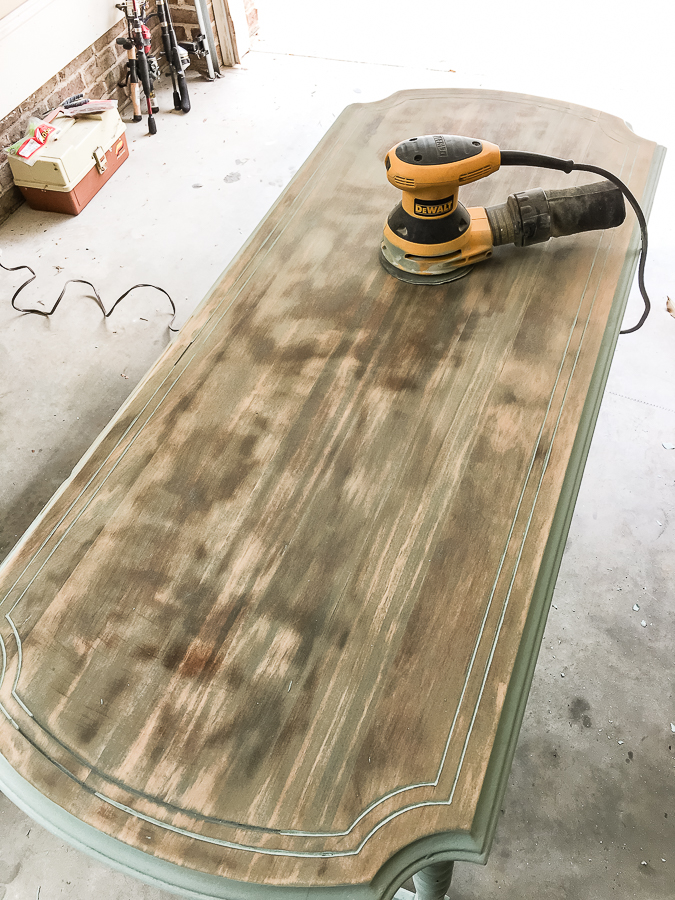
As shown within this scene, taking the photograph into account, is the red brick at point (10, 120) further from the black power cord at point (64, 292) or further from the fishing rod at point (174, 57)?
the fishing rod at point (174, 57)

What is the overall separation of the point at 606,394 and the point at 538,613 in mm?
1420

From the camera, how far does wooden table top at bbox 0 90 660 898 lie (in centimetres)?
81

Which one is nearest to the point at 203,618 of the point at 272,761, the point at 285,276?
the point at 272,761

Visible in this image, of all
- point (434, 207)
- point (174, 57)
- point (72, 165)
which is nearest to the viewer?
point (434, 207)

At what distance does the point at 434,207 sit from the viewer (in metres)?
1.30

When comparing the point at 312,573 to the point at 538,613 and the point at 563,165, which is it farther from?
the point at 563,165

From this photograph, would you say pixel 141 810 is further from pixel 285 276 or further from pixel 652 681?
pixel 652 681

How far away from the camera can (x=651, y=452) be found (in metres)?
2.07

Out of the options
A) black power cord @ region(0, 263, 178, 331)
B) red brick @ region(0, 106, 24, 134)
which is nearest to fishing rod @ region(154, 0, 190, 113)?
red brick @ region(0, 106, 24, 134)

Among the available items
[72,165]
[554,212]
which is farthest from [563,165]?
[72,165]

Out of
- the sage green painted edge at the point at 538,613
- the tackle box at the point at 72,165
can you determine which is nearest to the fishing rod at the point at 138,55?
the tackle box at the point at 72,165

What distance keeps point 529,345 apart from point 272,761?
2.80ft

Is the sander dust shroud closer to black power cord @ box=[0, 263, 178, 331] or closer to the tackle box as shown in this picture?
black power cord @ box=[0, 263, 178, 331]

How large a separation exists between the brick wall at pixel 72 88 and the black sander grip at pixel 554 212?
236 centimetres
